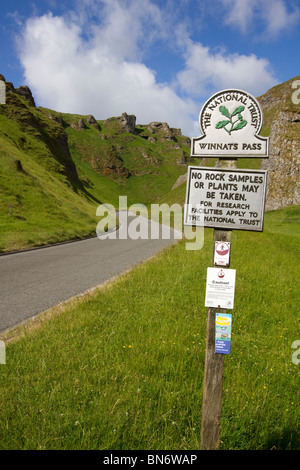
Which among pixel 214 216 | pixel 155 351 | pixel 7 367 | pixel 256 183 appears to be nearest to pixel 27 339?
pixel 7 367

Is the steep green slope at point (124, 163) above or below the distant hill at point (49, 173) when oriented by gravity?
above

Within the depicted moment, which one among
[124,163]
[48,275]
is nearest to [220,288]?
[48,275]

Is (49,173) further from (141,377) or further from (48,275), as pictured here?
(141,377)

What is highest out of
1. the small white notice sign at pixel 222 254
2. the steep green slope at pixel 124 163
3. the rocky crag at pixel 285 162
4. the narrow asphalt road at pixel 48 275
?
the steep green slope at pixel 124 163

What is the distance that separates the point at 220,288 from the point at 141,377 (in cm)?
166

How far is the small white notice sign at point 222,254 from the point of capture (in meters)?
2.84

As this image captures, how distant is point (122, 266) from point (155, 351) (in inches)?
324

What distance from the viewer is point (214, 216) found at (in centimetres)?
294

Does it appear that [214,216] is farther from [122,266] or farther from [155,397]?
[122,266]

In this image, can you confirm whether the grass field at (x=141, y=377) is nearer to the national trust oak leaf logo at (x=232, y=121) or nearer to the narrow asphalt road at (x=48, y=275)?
the narrow asphalt road at (x=48, y=275)

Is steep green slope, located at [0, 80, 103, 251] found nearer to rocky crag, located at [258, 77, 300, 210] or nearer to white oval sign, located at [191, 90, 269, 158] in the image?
white oval sign, located at [191, 90, 269, 158]

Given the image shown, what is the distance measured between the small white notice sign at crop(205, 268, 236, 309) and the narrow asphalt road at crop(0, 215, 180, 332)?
4624mm

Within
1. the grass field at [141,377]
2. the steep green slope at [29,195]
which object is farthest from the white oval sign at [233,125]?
the steep green slope at [29,195]

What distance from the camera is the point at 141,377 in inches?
143
